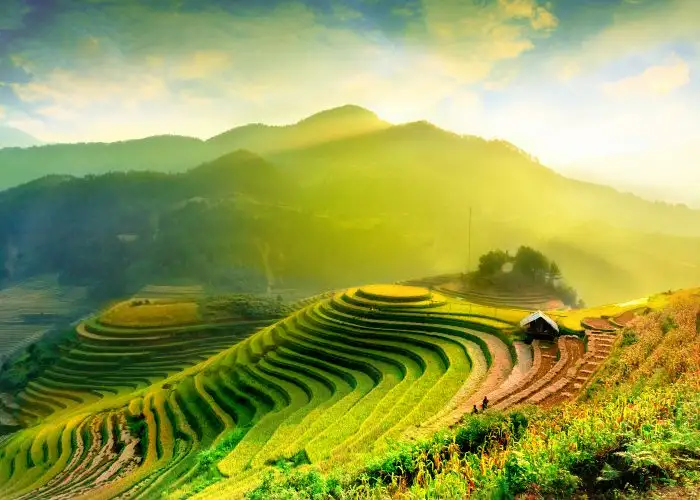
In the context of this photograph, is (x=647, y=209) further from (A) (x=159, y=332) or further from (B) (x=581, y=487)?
(B) (x=581, y=487)

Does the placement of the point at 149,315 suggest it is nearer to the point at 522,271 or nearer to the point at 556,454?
the point at 522,271

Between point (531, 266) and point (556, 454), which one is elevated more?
point (556, 454)

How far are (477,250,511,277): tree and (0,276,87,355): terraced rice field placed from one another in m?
58.7

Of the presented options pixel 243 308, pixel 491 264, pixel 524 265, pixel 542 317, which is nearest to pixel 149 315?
pixel 243 308

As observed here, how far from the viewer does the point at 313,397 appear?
18.2 meters

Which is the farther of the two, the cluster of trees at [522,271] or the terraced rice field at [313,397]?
the cluster of trees at [522,271]

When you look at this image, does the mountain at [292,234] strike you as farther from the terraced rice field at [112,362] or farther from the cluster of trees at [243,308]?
the terraced rice field at [112,362]

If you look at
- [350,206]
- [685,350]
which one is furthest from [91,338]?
[350,206]

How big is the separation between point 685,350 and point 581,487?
1027cm

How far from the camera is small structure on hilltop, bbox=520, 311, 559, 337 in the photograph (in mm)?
19562

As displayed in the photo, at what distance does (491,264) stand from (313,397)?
1534 inches

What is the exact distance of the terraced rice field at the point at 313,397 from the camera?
13250mm

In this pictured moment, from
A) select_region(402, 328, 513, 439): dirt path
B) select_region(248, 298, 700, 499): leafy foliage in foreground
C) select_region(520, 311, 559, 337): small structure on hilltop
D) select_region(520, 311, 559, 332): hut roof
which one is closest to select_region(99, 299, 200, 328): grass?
select_region(402, 328, 513, 439): dirt path

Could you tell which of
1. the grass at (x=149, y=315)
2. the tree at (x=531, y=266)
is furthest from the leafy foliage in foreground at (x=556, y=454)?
the tree at (x=531, y=266)
